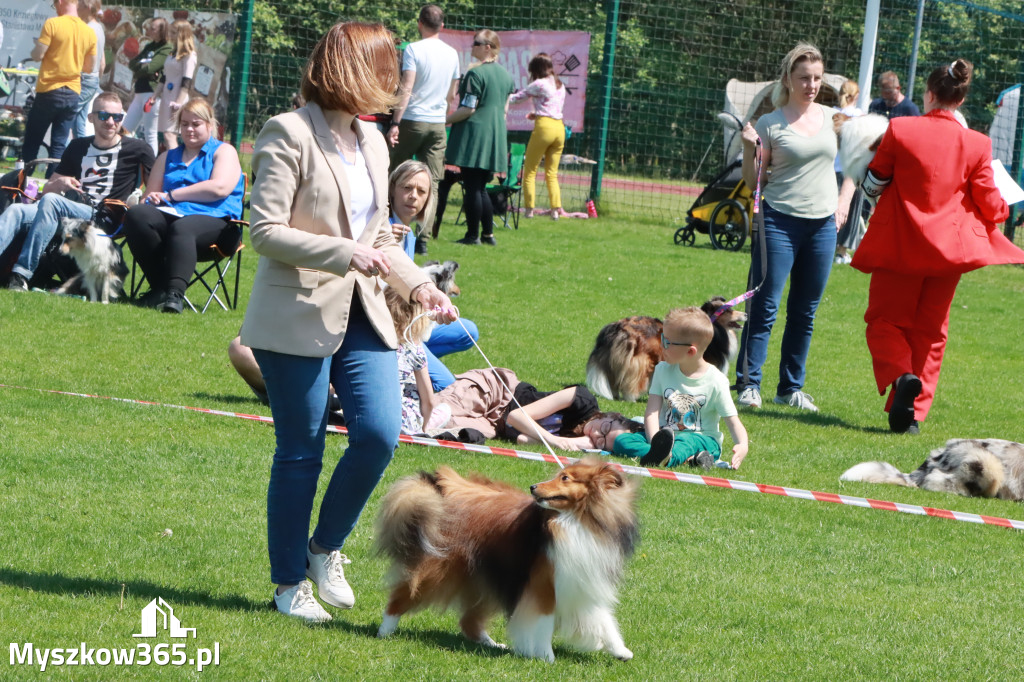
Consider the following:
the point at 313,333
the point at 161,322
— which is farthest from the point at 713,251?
the point at 313,333

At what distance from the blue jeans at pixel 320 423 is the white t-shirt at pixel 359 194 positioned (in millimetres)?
253

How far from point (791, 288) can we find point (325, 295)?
5331mm

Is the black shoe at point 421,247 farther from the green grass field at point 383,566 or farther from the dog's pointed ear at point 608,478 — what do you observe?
the dog's pointed ear at point 608,478

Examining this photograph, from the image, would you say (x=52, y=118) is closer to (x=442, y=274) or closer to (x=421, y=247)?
(x=421, y=247)


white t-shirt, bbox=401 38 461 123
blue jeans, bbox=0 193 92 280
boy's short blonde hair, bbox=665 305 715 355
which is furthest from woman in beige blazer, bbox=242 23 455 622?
white t-shirt, bbox=401 38 461 123

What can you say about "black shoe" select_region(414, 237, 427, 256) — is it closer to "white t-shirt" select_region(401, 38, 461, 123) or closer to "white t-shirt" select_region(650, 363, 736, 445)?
"white t-shirt" select_region(401, 38, 461, 123)

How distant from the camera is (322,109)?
3.54m

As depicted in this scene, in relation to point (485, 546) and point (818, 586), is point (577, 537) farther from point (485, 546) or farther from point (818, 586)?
point (818, 586)

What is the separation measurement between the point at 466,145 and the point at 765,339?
20.0 feet

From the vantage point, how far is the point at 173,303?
9.36 m

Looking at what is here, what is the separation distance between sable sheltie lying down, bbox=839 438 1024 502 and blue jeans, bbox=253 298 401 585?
3.50 m

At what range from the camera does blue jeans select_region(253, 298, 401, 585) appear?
3.53 meters

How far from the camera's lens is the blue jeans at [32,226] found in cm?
968

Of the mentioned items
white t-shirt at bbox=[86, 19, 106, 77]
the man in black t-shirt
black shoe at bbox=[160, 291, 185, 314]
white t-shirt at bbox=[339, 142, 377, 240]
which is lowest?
black shoe at bbox=[160, 291, 185, 314]
